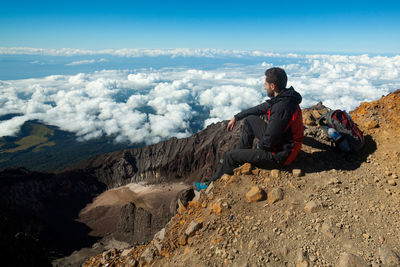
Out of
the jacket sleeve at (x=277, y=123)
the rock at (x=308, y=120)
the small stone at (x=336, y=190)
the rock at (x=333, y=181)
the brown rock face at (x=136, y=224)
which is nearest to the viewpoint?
the jacket sleeve at (x=277, y=123)

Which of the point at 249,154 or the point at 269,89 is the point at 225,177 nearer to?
the point at 249,154

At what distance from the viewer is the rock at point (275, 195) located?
6219mm

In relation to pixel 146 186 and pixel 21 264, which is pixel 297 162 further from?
pixel 146 186

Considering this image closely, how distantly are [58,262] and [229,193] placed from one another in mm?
51681

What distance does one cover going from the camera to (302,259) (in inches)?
174

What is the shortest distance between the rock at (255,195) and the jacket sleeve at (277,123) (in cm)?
150

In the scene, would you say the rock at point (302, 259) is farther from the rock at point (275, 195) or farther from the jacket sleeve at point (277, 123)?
the jacket sleeve at point (277, 123)

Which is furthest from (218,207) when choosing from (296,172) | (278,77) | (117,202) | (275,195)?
(117,202)

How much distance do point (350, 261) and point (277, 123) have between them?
349cm

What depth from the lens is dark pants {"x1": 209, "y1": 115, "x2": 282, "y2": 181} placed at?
6.92m

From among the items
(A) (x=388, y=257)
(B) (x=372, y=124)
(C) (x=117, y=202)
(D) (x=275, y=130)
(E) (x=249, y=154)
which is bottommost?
(C) (x=117, y=202)

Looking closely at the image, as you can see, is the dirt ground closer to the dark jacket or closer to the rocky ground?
the rocky ground

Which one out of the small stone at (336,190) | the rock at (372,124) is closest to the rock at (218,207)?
the small stone at (336,190)

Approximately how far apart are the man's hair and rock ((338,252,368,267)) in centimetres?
437
